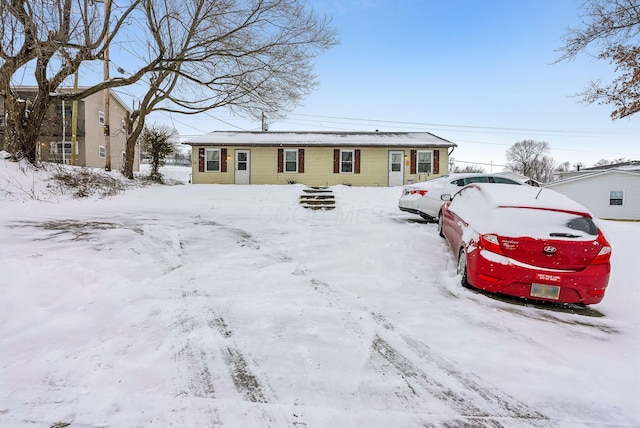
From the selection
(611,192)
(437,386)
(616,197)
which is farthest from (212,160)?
(616,197)

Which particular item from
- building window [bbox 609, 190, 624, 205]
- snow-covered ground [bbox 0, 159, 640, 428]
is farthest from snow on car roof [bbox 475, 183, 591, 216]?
building window [bbox 609, 190, 624, 205]

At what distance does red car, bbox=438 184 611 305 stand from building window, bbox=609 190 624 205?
980 inches

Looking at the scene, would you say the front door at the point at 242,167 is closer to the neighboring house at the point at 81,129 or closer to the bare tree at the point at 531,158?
the neighboring house at the point at 81,129

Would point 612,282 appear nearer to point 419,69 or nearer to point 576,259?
point 576,259

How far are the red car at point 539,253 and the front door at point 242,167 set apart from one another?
1634 centimetres

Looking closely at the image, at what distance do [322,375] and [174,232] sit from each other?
18.5 feet

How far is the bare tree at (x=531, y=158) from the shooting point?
70.9 metres

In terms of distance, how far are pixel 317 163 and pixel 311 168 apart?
0.46m

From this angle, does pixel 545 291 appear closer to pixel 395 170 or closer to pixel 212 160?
pixel 395 170

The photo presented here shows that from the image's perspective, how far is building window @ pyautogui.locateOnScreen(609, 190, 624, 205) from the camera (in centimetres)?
2248

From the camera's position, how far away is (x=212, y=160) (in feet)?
63.1

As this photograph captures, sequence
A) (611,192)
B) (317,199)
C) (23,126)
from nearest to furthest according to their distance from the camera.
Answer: (23,126) → (317,199) → (611,192)

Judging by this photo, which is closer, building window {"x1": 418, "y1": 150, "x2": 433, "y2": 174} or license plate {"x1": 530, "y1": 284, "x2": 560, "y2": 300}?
license plate {"x1": 530, "y1": 284, "x2": 560, "y2": 300}

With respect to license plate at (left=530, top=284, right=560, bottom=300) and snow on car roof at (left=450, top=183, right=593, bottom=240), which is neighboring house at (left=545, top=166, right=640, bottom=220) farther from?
license plate at (left=530, top=284, right=560, bottom=300)
